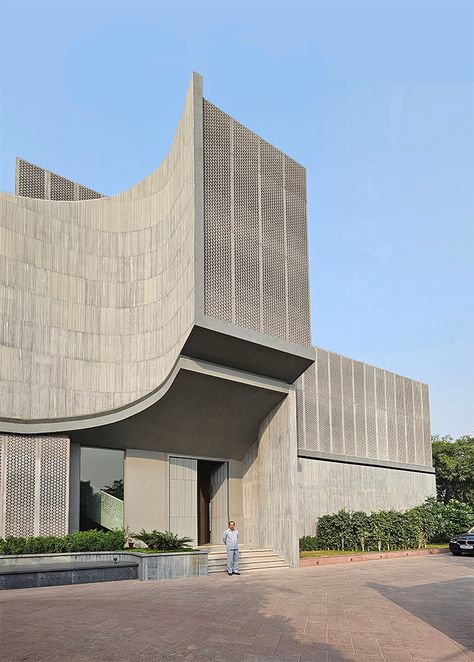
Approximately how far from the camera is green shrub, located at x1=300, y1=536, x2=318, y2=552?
76.9ft

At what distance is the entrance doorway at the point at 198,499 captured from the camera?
69.1ft

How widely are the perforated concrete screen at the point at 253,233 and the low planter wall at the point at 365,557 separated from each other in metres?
6.68

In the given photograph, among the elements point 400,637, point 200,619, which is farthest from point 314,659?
point 200,619

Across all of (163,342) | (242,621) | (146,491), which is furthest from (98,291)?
(242,621)

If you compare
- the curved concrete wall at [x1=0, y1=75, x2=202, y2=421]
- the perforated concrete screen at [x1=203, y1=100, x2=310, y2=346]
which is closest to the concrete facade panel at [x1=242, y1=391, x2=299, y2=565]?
the perforated concrete screen at [x1=203, y1=100, x2=310, y2=346]

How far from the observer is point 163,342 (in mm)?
19078

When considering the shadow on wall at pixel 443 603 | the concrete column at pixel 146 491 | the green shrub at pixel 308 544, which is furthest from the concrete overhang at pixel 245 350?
the shadow on wall at pixel 443 603

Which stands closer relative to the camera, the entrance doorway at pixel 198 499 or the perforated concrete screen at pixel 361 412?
the entrance doorway at pixel 198 499

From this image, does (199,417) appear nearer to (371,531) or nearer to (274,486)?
(274,486)

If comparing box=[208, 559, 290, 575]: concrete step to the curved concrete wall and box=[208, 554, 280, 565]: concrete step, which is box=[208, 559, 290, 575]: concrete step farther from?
the curved concrete wall

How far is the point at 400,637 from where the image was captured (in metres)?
8.74

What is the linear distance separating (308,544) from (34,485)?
10.6 m

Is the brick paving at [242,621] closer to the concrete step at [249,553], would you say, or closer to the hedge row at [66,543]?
the hedge row at [66,543]

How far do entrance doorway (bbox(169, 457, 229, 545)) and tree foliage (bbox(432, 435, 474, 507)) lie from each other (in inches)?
1011
